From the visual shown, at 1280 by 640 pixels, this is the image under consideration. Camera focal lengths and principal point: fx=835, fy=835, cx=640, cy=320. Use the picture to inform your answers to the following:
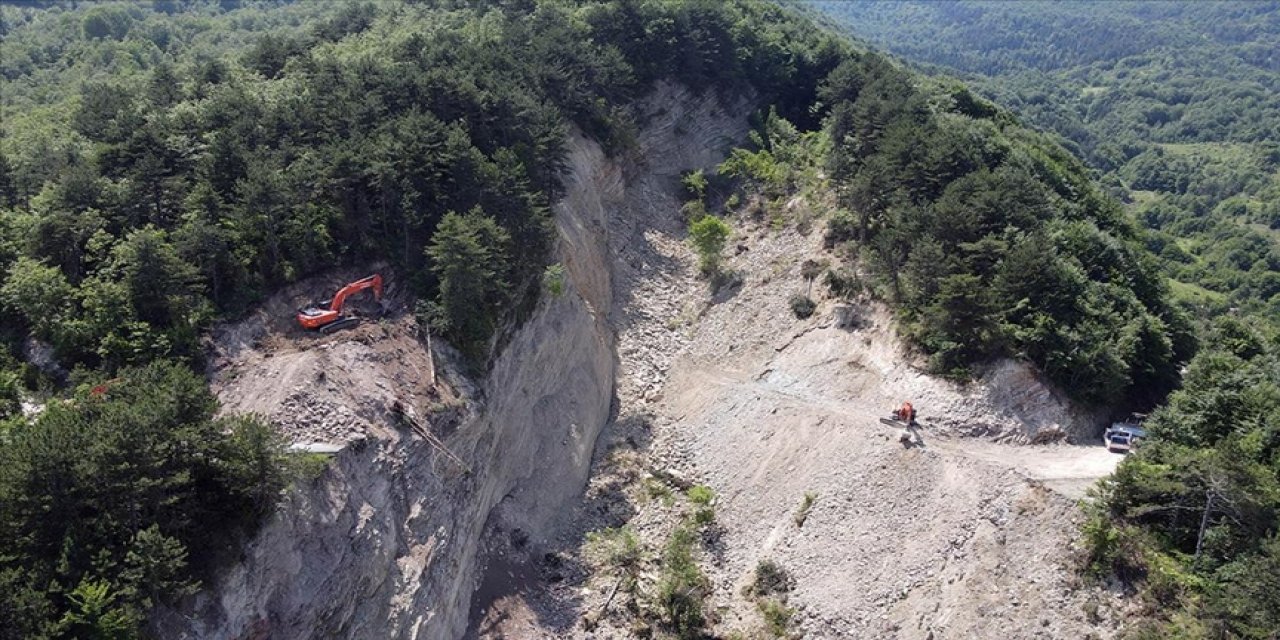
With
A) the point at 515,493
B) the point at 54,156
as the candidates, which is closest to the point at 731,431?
the point at 515,493

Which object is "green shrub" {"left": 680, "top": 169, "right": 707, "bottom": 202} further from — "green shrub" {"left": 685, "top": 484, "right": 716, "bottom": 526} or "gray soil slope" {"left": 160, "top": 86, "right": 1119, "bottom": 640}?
"green shrub" {"left": 685, "top": 484, "right": 716, "bottom": 526}

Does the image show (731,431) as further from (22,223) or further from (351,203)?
(22,223)

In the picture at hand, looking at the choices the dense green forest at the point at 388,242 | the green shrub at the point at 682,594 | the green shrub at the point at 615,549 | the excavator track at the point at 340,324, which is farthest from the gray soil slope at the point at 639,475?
the dense green forest at the point at 388,242

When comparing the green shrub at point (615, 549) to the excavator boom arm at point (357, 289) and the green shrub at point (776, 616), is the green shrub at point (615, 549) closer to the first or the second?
the green shrub at point (776, 616)

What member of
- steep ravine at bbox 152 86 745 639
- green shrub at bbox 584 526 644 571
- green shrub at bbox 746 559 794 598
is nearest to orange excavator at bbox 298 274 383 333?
steep ravine at bbox 152 86 745 639

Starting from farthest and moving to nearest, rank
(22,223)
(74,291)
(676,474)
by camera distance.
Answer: (676,474)
(22,223)
(74,291)
